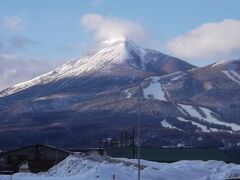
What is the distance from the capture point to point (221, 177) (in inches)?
1436

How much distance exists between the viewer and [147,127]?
646 feet

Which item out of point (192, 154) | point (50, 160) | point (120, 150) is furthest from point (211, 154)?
point (50, 160)

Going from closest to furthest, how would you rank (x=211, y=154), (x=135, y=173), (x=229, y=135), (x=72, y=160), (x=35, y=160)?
(x=135, y=173)
(x=72, y=160)
(x=35, y=160)
(x=211, y=154)
(x=229, y=135)

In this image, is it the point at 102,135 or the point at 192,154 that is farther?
the point at 102,135

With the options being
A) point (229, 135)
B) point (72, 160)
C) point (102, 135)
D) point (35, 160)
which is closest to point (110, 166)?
point (72, 160)

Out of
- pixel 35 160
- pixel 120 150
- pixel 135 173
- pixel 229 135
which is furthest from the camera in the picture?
pixel 229 135

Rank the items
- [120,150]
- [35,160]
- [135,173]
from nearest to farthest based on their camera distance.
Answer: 1. [135,173]
2. [35,160]
3. [120,150]

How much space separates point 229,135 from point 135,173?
135549mm

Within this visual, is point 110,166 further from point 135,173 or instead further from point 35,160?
point 35,160

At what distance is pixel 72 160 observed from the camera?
51.2 m

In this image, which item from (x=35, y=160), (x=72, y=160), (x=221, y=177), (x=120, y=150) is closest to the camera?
(x=221, y=177)

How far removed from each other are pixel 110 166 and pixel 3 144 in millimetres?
143220

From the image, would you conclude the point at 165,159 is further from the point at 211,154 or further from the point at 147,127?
the point at 147,127

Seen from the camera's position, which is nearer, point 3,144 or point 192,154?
point 192,154
